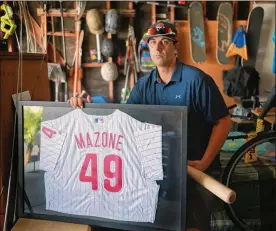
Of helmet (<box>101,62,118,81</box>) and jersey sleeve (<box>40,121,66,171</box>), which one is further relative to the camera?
helmet (<box>101,62,118,81</box>)

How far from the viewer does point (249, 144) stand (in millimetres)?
1665

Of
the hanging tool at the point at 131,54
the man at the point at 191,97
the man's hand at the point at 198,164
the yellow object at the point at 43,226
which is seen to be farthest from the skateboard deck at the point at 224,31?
the yellow object at the point at 43,226

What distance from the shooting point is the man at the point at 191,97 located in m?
1.39

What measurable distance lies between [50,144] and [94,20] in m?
→ 3.12

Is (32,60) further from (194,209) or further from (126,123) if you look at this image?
(194,209)

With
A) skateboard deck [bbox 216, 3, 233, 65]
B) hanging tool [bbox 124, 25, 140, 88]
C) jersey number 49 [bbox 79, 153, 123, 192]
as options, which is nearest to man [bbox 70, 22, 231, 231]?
jersey number 49 [bbox 79, 153, 123, 192]

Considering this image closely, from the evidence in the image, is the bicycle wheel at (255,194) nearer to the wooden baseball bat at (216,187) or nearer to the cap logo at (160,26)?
the wooden baseball bat at (216,187)

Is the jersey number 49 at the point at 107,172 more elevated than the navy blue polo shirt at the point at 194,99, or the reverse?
the navy blue polo shirt at the point at 194,99

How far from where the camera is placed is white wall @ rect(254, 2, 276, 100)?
427cm

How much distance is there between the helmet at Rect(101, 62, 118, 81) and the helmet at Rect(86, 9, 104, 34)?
0.48 metres

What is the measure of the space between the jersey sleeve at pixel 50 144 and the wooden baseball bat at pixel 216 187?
518 mm

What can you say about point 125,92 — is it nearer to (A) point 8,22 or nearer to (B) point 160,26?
(A) point 8,22

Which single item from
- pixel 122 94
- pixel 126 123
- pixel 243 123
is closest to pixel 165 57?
pixel 126 123

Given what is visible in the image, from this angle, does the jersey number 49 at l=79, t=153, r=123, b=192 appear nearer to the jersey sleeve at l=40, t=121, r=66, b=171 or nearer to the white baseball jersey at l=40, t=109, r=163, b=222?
the white baseball jersey at l=40, t=109, r=163, b=222
